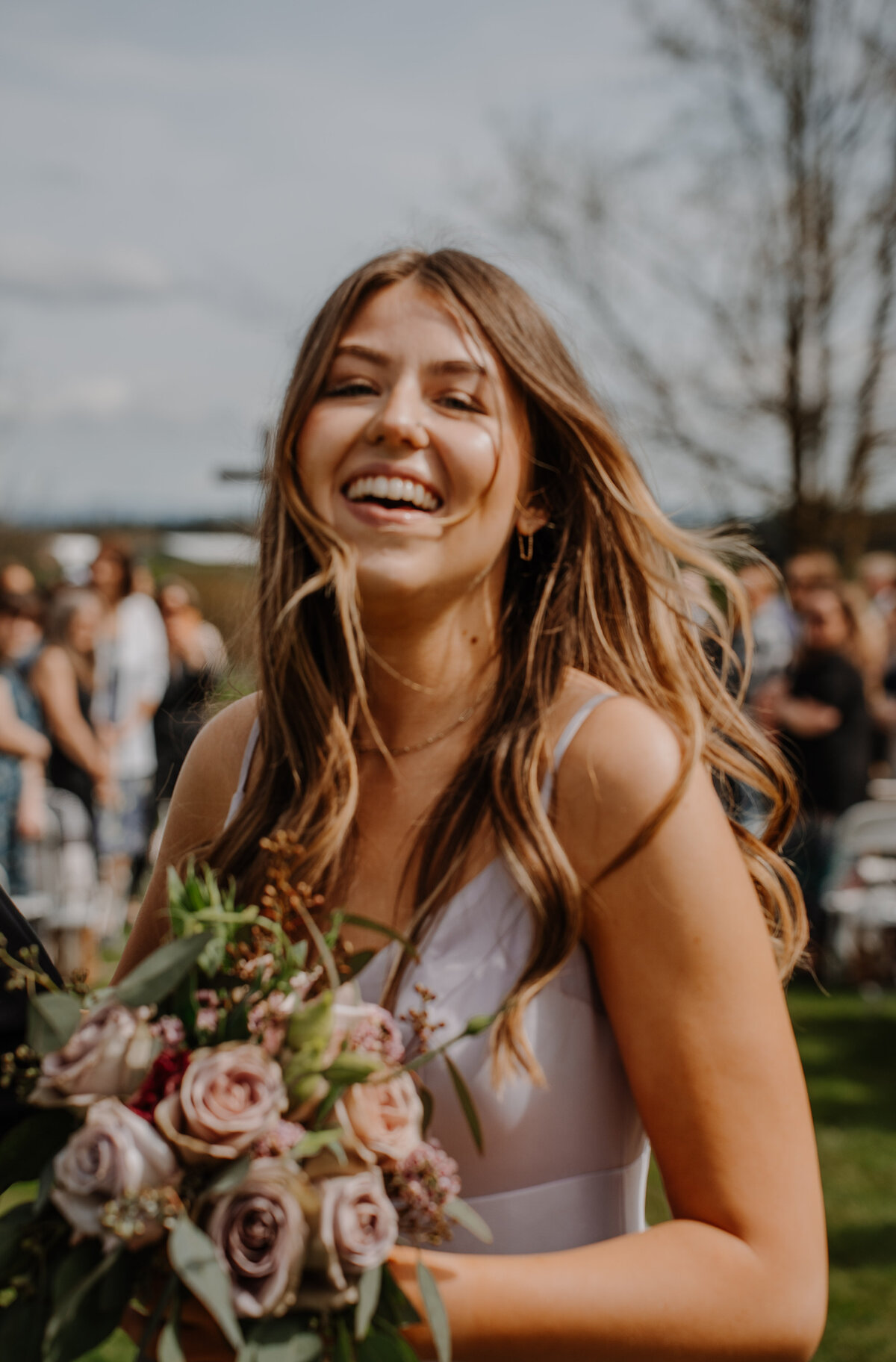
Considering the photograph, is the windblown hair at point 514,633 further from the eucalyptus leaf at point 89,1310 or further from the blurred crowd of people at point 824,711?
the blurred crowd of people at point 824,711

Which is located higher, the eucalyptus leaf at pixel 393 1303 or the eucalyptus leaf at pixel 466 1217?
the eucalyptus leaf at pixel 466 1217

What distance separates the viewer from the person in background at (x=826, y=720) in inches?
323

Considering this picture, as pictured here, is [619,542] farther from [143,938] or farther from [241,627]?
[143,938]

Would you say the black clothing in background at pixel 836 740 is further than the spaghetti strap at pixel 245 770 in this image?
Yes

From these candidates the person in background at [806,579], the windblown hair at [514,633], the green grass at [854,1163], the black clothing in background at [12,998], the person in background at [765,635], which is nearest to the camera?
the black clothing in background at [12,998]

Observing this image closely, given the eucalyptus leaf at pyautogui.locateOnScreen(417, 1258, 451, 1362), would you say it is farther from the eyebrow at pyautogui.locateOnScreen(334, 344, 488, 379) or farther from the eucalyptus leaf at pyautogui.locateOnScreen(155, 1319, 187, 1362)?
the eyebrow at pyautogui.locateOnScreen(334, 344, 488, 379)

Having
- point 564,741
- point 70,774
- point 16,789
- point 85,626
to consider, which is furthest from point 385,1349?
point 85,626

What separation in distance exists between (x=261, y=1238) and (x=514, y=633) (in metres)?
1.22

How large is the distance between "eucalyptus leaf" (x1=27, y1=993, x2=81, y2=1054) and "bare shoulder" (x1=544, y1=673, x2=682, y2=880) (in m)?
0.75

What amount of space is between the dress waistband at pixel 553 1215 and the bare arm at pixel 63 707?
22.9 ft

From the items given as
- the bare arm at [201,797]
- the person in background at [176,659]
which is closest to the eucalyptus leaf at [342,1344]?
the bare arm at [201,797]

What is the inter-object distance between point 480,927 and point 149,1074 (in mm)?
651

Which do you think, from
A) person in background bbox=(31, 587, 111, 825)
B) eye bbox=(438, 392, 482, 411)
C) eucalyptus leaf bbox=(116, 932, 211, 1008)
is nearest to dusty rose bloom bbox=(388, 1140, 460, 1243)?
eucalyptus leaf bbox=(116, 932, 211, 1008)

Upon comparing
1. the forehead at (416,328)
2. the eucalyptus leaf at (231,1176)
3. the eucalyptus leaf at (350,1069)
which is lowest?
the eucalyptus leaf at (231,1176)
